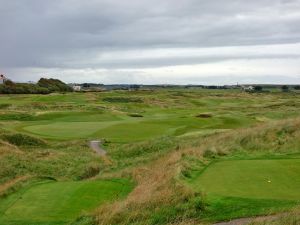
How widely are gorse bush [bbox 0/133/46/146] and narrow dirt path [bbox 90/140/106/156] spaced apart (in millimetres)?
4049

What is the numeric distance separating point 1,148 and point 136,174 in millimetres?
15361

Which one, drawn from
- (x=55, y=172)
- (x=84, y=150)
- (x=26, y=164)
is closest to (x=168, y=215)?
(x=55, y=172)

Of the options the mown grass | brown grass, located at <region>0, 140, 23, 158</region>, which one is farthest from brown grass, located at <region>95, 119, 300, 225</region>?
brown grass, located at <region>0, 140, 23, 158</region>

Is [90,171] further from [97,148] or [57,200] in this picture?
[97,148]

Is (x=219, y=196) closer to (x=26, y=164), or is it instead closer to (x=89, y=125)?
(x=26, y=164)

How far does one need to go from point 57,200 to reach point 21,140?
2421 centimetres

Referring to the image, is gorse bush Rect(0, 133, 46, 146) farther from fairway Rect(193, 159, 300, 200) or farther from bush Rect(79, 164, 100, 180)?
fairway Rect(193, 159, 300, 200)

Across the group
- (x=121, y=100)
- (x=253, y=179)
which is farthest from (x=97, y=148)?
(x=121, y=100)

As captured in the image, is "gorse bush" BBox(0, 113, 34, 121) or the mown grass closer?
the mown grass

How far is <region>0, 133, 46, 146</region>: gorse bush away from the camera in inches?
1542

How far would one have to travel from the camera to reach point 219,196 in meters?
14.1

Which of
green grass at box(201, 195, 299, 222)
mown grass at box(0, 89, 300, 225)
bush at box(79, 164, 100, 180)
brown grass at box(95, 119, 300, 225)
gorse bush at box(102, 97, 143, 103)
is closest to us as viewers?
green grass at box(201, 195, 299, 222)

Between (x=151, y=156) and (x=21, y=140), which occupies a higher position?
(x=151, y=156)

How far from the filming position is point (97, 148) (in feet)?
122
